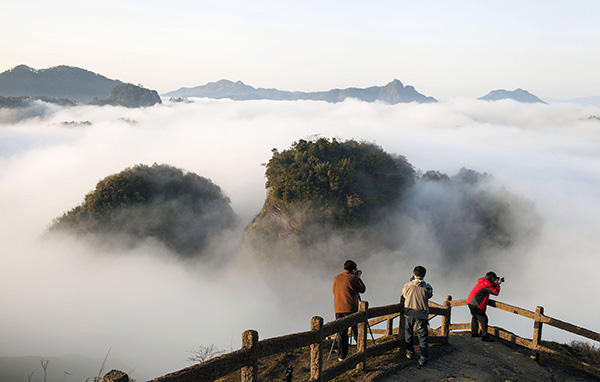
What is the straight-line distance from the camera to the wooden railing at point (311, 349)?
4.75 meters

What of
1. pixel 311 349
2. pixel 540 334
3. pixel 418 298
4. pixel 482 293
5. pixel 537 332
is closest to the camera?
pixel 311 349

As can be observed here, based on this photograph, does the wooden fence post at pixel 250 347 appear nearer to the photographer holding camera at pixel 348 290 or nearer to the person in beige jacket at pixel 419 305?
the photographer holding camera at pixel 348 290

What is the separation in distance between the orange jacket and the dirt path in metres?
1.53

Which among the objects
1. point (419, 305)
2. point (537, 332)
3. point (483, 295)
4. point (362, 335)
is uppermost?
point (419, 305)

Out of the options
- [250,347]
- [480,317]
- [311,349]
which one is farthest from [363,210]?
[250,347]

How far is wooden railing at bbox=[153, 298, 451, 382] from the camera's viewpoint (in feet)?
15.6

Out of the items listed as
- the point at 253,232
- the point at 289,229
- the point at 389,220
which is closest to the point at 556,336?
the point at 389,220

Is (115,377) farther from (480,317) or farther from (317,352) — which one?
(480,317)

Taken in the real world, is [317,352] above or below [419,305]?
below

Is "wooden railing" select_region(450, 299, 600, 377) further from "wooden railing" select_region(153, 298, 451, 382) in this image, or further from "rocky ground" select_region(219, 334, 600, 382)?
"wooden railing" select_region(153, 298, 451, 382)

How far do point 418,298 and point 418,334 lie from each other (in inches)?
35.3

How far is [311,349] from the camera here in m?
6.82

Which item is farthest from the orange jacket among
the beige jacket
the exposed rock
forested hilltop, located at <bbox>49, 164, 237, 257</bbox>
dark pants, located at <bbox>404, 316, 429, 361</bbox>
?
forested hilltop, located at <bbox>49, 164, 237, 257</bbox>

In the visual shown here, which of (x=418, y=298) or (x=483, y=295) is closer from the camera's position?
(x=418, y=298)
